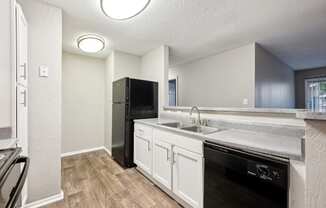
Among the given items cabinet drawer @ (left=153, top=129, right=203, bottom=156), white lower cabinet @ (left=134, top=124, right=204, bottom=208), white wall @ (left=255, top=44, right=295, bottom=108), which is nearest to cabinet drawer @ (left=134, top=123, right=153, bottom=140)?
white lower cabinet @ (left=134, top=124, right=204, bottom=208)

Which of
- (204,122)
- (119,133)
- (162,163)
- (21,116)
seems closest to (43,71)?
(21,116)

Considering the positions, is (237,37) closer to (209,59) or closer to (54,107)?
(209,59)

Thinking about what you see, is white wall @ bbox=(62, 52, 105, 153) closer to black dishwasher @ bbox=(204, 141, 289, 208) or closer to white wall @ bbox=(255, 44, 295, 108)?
black dishwasher @ bbox=(204, 141, 289, 208)

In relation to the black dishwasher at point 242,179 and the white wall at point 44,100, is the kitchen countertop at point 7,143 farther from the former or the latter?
the black dishwasher at point 242,179

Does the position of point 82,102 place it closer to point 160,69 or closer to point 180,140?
Result: point 160,69

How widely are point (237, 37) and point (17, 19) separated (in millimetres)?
2731

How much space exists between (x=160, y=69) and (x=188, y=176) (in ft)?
6.64

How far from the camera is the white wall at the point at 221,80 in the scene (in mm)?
2713

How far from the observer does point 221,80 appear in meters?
3.17

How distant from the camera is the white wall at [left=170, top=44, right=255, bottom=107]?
2.71 metres

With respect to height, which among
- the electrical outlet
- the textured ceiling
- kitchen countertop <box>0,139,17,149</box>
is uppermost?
the textured ceiling

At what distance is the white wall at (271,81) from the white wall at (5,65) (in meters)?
3.20

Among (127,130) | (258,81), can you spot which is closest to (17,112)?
(127,130)

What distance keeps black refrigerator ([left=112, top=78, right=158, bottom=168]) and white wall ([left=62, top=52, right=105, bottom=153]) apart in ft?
3.05
